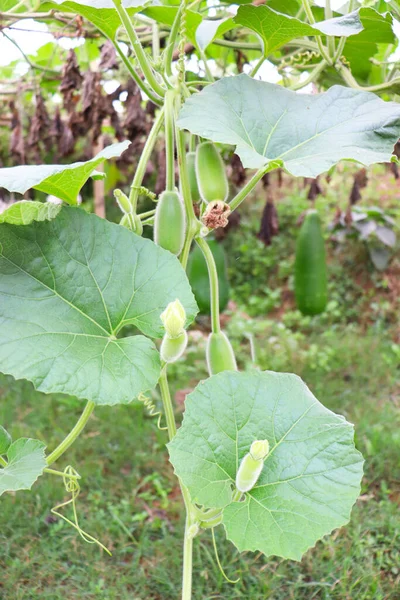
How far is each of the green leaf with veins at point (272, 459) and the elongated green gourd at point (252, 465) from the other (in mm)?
33

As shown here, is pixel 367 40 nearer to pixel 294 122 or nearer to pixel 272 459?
pixel 294 122

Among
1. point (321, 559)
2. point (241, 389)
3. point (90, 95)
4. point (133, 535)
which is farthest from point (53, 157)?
point (241, 389)

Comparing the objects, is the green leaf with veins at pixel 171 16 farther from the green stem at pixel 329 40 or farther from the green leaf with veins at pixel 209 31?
the green stem at pixel 329 40

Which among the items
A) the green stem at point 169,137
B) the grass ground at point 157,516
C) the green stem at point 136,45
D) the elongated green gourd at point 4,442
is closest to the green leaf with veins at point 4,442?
the elongated green gourd at point 4,442

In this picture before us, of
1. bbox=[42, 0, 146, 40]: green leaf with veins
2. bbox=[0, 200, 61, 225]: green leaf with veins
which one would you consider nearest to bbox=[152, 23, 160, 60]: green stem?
bbox=[42, 0, 146, 40]: green leaf with veins

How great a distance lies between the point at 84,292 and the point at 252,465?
0.31 meters

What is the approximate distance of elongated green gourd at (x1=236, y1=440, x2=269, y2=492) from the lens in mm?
643

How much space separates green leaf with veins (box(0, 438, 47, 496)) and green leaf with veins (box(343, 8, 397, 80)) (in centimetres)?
77

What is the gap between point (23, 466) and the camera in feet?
2.40

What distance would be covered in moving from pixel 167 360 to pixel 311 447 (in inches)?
8.5

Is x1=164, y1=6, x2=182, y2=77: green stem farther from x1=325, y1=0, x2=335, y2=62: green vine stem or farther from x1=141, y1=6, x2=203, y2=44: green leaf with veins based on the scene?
x1=325, y1=0, x2=335, y2=62: green vine stem

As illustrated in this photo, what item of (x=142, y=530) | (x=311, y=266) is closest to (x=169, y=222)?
(x=142, y=530)

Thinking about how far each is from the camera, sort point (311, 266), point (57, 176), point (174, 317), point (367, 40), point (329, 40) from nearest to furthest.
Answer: point (174, 317)
point (57, 176)
point (329, 40)
point (367, 40)
point (311, 266)

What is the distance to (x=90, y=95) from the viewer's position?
142cm
